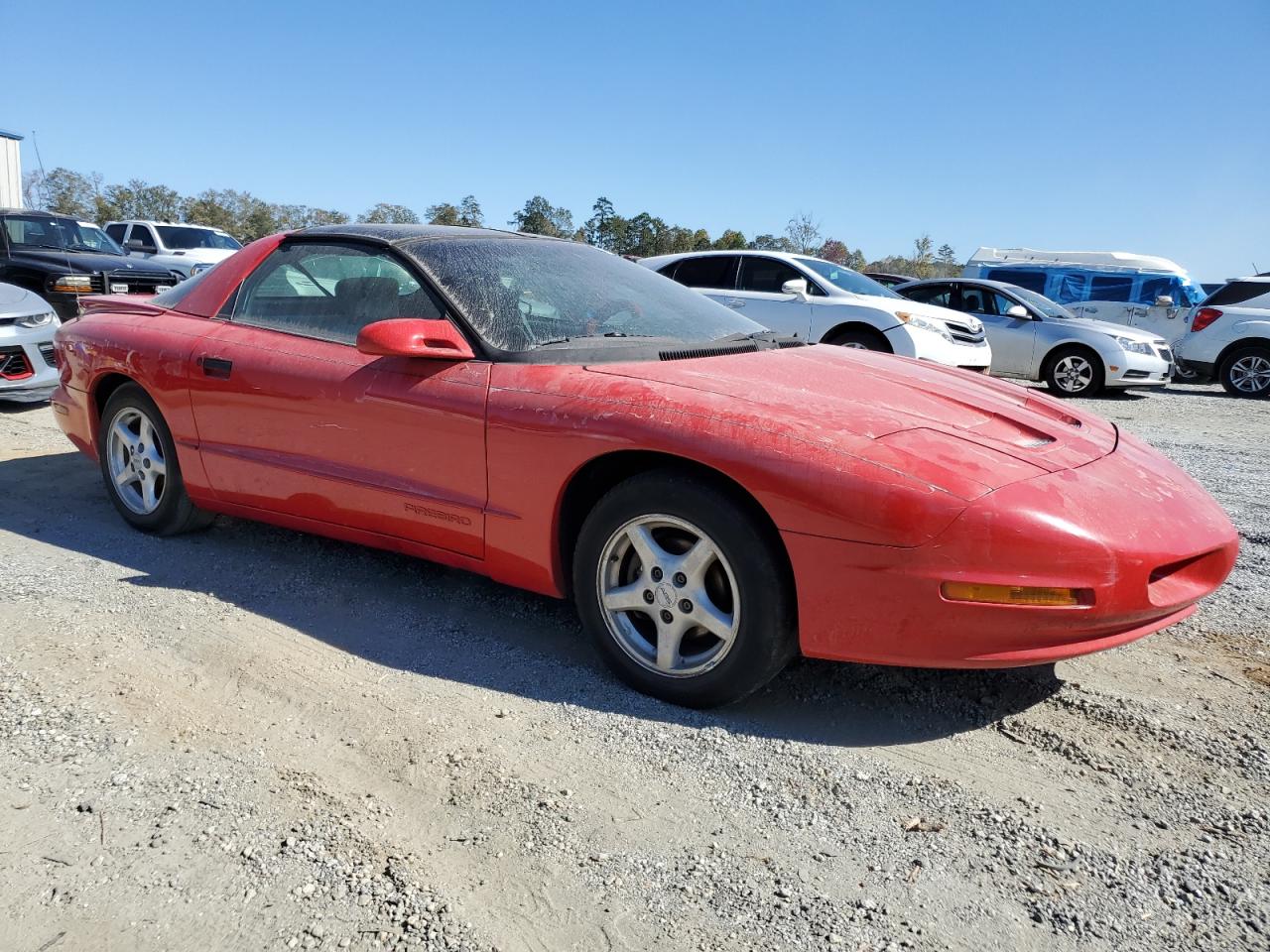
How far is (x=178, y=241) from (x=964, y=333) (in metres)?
12.9

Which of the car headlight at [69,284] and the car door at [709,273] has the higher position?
the car door at [709,273]

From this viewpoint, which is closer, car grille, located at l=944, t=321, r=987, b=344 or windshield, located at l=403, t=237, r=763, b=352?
windshield, located at l=403, t=237, r=763, b=352

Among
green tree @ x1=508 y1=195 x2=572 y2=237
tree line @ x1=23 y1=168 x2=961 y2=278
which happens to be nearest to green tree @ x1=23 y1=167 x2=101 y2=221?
tree line @ x1=23 y1=168 x2=961 y2=278

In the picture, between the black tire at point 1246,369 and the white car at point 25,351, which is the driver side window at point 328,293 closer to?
the white car at point 25,351

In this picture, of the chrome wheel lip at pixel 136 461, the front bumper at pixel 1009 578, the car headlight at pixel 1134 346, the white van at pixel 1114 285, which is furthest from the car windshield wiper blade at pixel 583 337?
the white van at pixel 1114 285

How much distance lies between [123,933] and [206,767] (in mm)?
590

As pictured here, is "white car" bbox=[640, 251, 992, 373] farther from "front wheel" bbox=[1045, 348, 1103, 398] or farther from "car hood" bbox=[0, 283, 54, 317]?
"car hood" bbox=[0, 283, 54, 317]

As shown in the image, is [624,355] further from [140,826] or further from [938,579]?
[140,826]

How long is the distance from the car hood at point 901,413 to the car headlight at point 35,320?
6029 mm

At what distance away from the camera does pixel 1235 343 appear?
478 inches

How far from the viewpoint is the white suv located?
47.7 ft

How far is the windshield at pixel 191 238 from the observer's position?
51.3 ft

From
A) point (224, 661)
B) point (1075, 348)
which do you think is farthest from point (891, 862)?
point (1075, 348)

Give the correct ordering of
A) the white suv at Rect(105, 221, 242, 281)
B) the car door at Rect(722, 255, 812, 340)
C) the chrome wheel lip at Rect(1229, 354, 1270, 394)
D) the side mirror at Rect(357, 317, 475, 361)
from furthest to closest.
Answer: the white suv at Rect(105, 221, 242, 281), the chrome wheel lip at Rect(1229, 354, 1270, 394), the car door at Rect(722, 255, 812, 340), the side mirror at Rect(357, 317, 475, 361)
